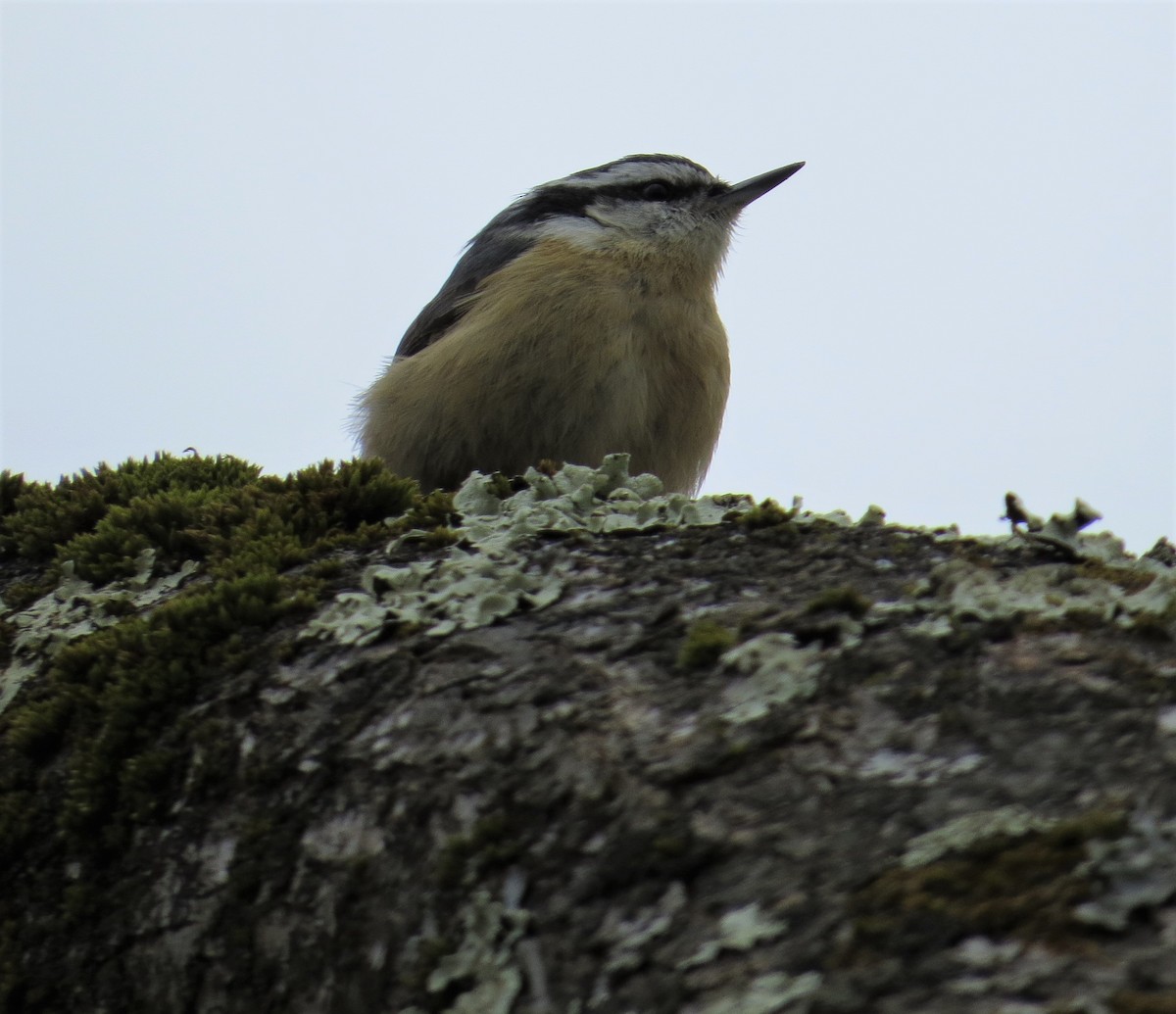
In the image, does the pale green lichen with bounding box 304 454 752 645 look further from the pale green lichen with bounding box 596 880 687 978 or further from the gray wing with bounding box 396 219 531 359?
the gray wing with bounding box 396 219 531 359

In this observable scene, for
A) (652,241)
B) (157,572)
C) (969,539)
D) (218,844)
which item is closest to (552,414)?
(652,241)

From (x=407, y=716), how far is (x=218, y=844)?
35cm

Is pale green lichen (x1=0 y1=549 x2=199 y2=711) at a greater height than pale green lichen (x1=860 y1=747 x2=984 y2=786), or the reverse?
pale green lichen (x1=0 y1=549 x2=199 y2=711)

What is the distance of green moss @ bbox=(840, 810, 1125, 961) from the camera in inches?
55.1

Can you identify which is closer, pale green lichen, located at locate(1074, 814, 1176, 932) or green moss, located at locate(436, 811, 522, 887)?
pale green lichen, located at locate(1074, 814, 1176, 932)

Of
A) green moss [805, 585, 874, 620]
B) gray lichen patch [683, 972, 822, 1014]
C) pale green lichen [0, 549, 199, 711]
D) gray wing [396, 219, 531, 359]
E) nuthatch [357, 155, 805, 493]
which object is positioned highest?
gray wing [396, 219, 531, 359]

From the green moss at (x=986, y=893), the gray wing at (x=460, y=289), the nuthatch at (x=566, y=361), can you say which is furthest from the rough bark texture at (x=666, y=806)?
the gray wing at (x=460, y=289)

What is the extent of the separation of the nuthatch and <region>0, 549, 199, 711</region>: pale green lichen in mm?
2053

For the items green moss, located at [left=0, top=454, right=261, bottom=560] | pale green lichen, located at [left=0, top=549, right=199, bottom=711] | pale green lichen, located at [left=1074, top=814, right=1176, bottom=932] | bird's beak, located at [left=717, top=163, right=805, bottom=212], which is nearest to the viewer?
pale green lichen, located at [left=1074, top=814, right=1176, bottom=932]

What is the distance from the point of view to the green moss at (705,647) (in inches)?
75.0

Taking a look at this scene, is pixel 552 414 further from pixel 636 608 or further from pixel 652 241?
pixel 636 608

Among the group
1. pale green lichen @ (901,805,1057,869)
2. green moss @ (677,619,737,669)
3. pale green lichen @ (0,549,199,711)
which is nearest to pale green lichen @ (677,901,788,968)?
pale green lichen @ (901,805,1057,869)

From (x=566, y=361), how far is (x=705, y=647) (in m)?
2.92

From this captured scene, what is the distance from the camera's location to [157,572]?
9.09 ft
